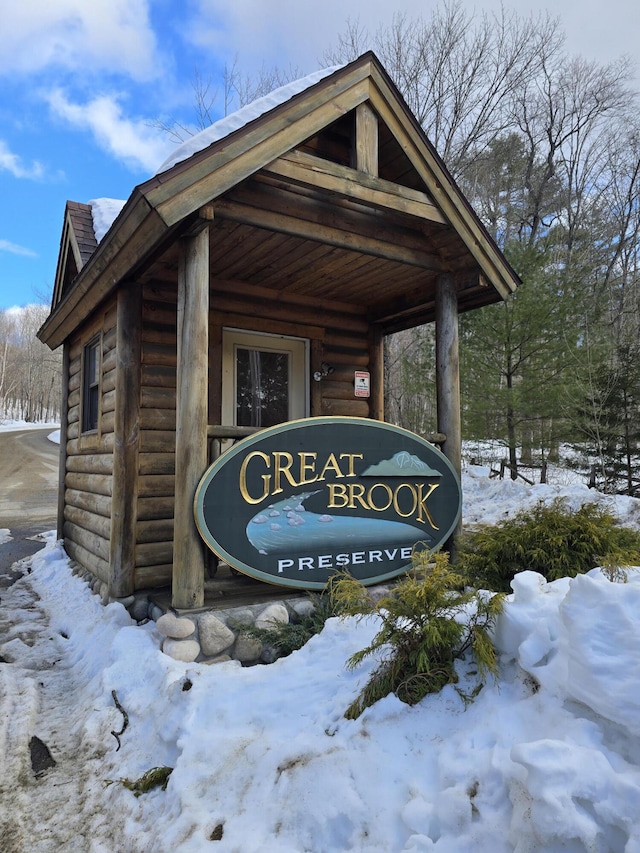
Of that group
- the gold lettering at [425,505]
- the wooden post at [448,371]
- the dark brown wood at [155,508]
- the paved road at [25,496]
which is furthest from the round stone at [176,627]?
the paved road at [25,496]

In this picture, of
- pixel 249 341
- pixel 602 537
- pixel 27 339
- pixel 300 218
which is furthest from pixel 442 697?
pixel 27 339

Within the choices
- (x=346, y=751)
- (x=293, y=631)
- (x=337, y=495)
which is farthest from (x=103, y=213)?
(x=346, y=751)

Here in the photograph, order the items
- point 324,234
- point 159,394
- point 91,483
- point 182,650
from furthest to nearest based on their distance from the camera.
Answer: point 91,483, point 159,394, point 324,234, point 182,650

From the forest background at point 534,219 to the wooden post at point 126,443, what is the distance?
837 cm

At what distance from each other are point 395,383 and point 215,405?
56.7 feet

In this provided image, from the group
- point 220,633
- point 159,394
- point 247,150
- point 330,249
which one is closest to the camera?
point 220,633

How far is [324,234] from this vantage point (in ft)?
15.3

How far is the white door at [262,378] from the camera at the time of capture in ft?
19.7

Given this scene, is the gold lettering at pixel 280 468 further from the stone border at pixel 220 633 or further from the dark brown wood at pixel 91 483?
the dark brown wood at pixel 91 483

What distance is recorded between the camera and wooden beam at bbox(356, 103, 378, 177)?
4660 millimetres

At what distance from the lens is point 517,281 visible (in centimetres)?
566

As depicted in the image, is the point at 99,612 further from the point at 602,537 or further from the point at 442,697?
the point at 602,537

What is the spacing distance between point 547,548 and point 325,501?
5.71 ft

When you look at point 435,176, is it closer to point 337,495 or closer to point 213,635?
point 337,495
